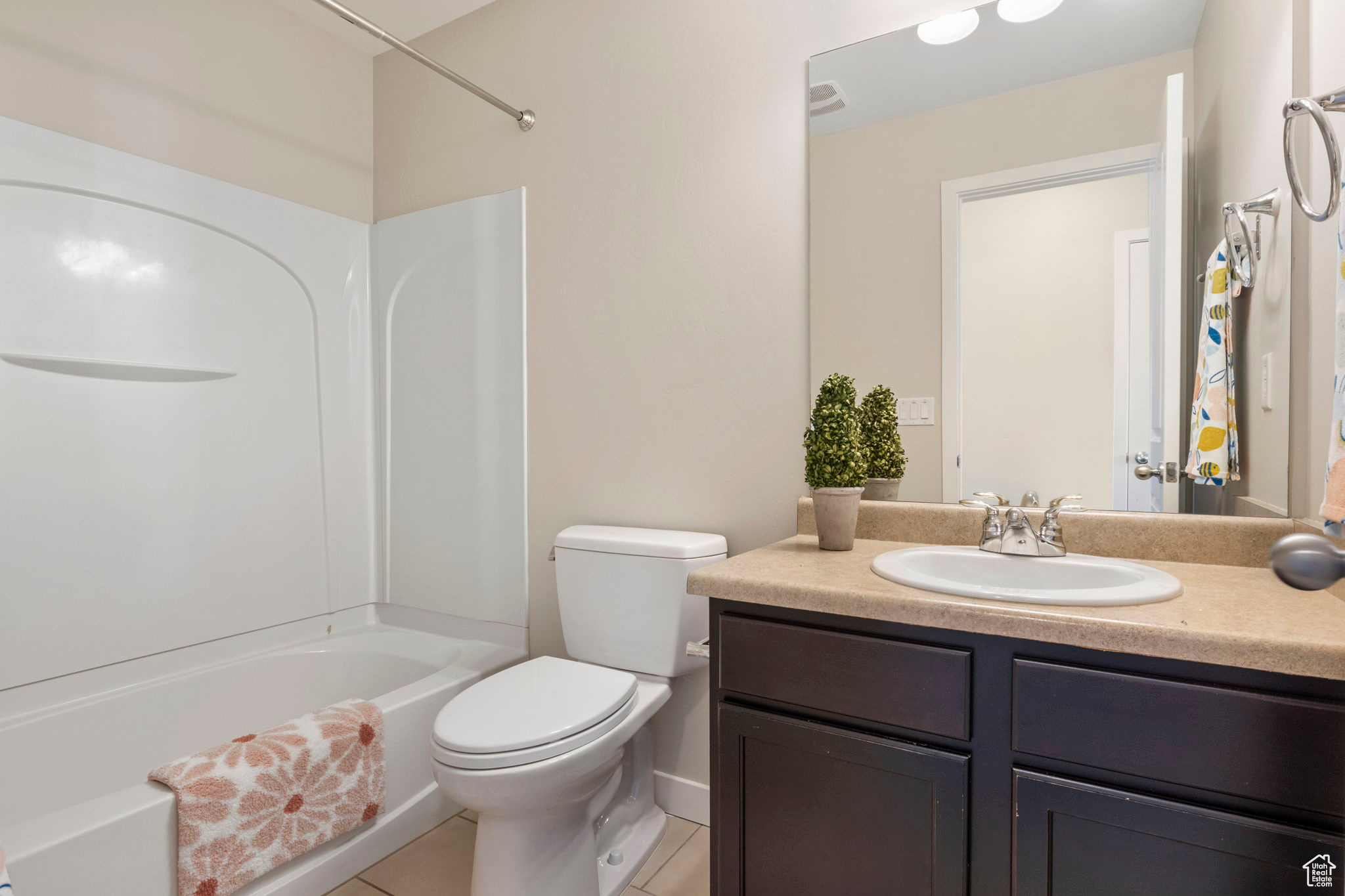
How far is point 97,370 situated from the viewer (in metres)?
1.88

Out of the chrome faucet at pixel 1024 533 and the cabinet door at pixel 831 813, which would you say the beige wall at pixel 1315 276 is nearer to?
the chrome faucet at pixel 1024 533

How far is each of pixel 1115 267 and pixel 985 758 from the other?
1.01 m

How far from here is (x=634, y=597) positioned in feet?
5.82

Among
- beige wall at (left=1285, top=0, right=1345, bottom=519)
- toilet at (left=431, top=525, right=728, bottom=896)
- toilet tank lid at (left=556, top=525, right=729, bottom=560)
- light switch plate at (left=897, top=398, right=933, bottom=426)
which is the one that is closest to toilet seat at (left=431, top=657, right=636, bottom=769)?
toilet at (left=431, top=525, right=728, bottom=896)

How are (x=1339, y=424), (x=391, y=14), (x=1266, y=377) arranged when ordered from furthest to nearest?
(x=391, y=14) < (x=1266, y=377) < (x=1339, y=424)

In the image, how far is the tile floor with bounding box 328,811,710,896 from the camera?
1.65 metres

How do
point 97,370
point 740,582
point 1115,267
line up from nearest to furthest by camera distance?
1. point 740,582
2. point 1115,267
3. point 97,370

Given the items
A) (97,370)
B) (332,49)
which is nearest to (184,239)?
(97,370)

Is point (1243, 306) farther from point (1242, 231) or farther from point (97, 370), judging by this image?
point (97, 370)

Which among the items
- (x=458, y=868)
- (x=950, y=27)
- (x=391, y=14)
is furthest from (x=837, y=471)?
(x=391, y=14)

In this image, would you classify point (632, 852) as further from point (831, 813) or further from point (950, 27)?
point (950, 27)

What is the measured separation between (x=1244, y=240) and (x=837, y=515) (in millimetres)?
902

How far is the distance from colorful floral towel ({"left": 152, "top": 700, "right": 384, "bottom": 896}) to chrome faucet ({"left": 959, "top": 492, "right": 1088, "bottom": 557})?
60.3 inches

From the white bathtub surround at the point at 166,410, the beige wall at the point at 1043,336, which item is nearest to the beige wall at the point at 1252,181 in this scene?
the beige wall at the point at 1043,336
